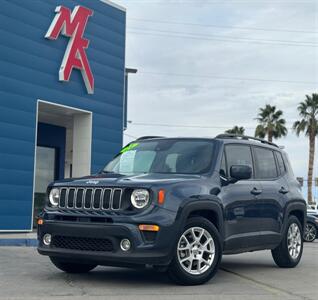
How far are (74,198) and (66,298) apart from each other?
147 centimetres

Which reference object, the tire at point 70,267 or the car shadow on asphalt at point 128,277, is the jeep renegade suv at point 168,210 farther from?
the car shadow on asphalt at point 128,277

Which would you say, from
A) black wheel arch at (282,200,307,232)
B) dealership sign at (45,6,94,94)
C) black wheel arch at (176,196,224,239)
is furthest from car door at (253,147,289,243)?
dealership sign at (45,6,94,94)

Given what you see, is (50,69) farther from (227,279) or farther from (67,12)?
(227,279)

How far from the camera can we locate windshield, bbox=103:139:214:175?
776 centimetres

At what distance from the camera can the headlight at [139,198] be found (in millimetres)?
6698

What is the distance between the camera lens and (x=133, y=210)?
6.70 m

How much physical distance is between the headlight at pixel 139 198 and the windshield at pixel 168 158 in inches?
40.0

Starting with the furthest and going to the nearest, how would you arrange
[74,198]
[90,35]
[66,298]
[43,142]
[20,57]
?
[43,142]
[90,35]
[20,57]
[74,198]
[66,298]

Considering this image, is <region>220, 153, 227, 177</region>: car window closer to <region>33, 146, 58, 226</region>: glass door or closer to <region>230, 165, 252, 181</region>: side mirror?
<region>230, 165, 252, 181</region>: side mirror

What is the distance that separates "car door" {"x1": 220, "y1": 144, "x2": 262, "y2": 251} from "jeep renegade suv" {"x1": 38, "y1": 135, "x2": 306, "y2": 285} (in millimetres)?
13

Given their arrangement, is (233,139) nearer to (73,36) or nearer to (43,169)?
(73,36)

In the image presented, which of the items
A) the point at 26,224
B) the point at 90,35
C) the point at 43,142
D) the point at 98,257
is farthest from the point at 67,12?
the point at 98,257

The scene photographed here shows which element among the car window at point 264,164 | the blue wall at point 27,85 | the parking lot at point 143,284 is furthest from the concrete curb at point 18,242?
the car window at point 264,164

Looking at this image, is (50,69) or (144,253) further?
(50,69)
